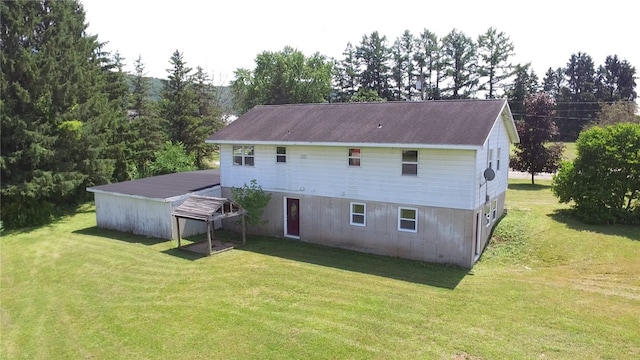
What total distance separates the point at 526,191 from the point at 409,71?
38834 millimetres

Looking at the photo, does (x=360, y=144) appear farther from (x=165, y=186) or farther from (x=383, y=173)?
(x=165, y=186)

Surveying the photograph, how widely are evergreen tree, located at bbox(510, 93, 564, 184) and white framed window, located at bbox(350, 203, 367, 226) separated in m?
20.0

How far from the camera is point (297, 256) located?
52.4ft

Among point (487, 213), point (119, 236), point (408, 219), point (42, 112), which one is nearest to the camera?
point (408, 219)

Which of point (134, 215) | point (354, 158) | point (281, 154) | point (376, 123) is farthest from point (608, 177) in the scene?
point (134, 215)

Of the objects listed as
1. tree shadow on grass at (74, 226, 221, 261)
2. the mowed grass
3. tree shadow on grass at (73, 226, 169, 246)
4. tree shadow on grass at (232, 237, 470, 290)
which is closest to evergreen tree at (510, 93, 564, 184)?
the mowed grass

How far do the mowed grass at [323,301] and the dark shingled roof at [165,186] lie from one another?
240 cm

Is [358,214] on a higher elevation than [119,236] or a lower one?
higher

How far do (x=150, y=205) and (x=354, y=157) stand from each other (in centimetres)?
964

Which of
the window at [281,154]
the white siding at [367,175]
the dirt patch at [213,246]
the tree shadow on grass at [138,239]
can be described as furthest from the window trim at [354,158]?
the tree shadow on grass at [138,239]

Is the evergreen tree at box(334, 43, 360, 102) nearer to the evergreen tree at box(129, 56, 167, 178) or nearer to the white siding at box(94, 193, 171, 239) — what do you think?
the evergreen tree at box(129, 56, 167, 178)

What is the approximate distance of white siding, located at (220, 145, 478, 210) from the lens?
14344mm

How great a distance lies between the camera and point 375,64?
63.6m

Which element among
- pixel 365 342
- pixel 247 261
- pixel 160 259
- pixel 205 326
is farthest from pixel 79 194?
pixel 365 342
